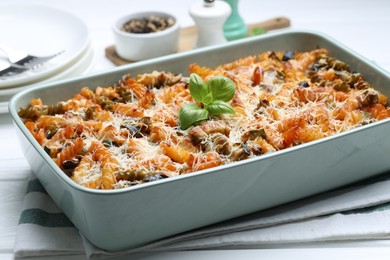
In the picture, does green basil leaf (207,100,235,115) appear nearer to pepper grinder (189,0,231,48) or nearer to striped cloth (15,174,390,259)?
striped cloth (15,174,390,259)

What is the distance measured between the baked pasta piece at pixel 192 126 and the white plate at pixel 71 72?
438 millimetres

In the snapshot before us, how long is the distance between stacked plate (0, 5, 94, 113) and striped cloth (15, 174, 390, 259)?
0.86 meters

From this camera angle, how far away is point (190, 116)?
295 cm

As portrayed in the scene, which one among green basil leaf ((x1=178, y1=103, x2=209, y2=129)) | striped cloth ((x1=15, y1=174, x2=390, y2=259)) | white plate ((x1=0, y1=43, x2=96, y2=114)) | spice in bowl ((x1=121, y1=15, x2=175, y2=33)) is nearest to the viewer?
striped cloth ((x1=15, y1=174, x2=390, y2=259))

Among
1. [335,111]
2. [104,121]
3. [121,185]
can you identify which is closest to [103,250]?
[121,185]

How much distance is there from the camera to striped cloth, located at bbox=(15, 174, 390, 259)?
2.70m

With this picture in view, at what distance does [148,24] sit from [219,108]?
1.28 meters

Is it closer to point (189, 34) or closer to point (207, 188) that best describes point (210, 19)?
point (189, 34)

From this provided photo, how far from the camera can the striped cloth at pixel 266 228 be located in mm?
2695

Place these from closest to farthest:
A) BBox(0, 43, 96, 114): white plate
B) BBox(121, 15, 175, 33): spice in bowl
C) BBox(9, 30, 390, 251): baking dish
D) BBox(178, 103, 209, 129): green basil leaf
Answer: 1. BBox(9, 30, 390, 251): baking dish
2. BBox(178, 103, 209, 129): green basil leaf
3. BBox(0, 43, 96, 114): white plate
4. BBox(121, 15, 175, 33): spice in bowl

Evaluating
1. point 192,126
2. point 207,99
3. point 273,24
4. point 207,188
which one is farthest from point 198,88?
point 273,24

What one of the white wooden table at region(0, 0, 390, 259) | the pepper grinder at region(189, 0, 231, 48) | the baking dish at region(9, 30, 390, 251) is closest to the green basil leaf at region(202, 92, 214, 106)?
the baking dish at region(9, 30, 390, 251)

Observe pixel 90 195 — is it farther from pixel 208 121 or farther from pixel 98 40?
pixel 98 40

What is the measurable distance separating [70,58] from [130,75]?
51cm
